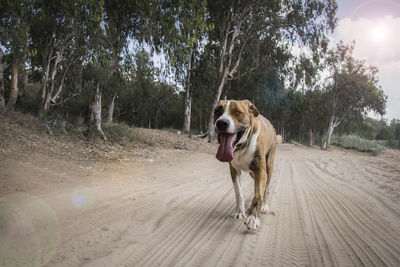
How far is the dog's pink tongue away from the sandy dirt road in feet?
2.98

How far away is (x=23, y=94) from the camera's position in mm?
22594

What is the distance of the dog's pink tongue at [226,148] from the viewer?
8.74ft

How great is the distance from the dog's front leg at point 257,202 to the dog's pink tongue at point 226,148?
→ 55cm

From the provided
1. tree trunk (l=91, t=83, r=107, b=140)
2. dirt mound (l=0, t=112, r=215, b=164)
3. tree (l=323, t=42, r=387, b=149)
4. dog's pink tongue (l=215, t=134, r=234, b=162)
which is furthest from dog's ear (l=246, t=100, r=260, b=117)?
tree (l=323, t=42, r=387, b=149)

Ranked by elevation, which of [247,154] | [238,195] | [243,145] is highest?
[243,145]

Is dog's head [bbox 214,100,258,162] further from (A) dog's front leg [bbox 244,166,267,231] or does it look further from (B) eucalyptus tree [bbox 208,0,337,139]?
(B) eucalyptus tree [bbox 208,0,337,139]

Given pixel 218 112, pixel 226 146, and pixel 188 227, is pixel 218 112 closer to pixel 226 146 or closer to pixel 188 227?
pixel 226 146

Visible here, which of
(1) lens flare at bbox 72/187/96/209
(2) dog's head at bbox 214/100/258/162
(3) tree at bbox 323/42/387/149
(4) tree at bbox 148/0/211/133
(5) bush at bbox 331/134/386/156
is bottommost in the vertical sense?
(1) lens flare at bbox 72/187/96/209

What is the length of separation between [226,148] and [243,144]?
0.35 m

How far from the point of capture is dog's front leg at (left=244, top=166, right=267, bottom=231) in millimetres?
2727

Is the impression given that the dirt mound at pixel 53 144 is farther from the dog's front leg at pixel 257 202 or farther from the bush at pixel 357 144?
the bush at pixel 357 144

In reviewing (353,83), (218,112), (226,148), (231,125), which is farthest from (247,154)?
(353,83)

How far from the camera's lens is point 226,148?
2.68 meters

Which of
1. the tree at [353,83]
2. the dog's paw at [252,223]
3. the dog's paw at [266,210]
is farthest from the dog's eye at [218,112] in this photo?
the tree at [353,83]
